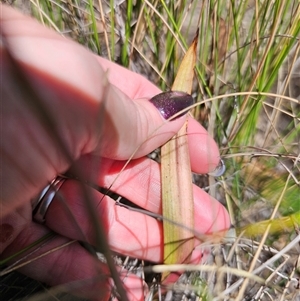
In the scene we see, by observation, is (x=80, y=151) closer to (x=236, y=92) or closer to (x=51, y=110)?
(x=51, y=110)

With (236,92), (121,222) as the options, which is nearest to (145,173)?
(121,222)

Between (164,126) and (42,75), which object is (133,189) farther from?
(42,75)

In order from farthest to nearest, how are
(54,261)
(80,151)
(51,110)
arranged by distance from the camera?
(54,261), (80,151), (51,110)

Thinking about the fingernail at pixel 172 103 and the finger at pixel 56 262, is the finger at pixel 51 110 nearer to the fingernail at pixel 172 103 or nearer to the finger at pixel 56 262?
the fingernail at pixel 172 103

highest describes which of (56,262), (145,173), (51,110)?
(51,110)

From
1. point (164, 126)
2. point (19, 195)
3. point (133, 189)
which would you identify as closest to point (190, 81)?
point (164, 126)

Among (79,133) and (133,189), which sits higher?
(79,133)

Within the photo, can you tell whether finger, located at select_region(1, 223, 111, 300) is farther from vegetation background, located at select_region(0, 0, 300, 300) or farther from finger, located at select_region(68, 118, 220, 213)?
finger, located at select_region(68, 118, 220, 213)
